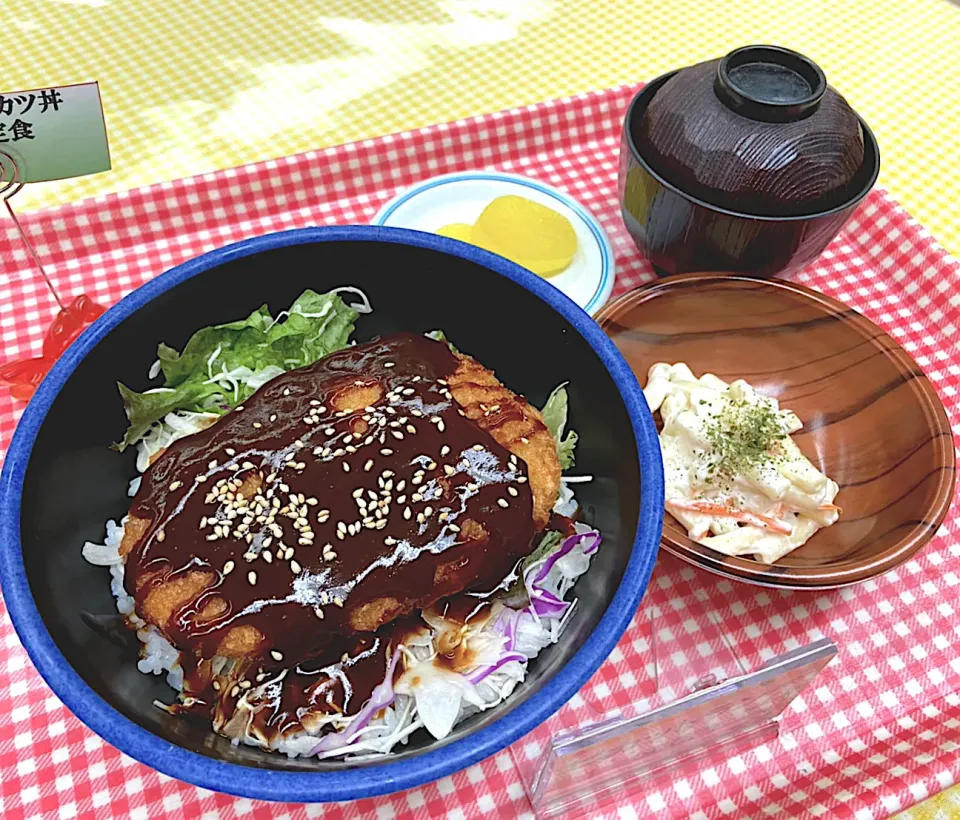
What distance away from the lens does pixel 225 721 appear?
1.37 meters

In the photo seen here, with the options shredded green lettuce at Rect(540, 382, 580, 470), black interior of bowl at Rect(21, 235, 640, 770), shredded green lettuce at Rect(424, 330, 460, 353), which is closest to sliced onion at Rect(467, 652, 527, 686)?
black interior of bowl at Rect(21, 235, 640, 770)

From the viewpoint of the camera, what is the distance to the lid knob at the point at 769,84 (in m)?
1.95

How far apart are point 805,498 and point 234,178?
188 cm

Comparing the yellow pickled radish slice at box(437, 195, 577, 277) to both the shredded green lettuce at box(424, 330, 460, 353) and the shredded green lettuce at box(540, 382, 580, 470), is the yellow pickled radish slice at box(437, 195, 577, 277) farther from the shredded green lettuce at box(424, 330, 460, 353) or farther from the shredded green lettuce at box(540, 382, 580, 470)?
the shredded green lettuce at box(540, 382, 580, 470)

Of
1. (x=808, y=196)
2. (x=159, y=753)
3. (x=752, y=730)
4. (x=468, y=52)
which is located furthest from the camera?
(x=468, y=52)

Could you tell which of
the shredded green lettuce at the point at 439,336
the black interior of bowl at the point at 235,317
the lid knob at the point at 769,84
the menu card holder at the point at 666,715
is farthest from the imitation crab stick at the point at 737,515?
the lid knob at the point at 769,84

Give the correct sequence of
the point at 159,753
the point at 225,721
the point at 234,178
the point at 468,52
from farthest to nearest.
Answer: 1. the point at 468,52
2. the point at 234,178
3. the point at 225,721
4. the point at 159,753

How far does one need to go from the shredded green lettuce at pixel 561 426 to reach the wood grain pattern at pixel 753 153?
0.73m

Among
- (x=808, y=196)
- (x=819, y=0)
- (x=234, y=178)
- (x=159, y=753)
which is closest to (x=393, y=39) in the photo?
(x=234, y=178)

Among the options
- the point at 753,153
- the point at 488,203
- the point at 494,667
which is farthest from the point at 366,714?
the point at 488,203

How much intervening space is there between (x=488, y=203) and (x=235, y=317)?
3.60 ft

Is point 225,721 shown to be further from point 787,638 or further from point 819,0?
point 819,0

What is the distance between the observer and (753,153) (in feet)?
6.37

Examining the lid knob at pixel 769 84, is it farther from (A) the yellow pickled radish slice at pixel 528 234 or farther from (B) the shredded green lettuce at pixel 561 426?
(B) the shredded green lettuce at pixel 561 426
